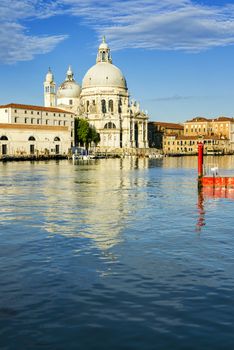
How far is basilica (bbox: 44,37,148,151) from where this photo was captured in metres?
113

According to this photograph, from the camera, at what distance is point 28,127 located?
83.9 m

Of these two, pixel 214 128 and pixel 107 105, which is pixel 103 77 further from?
pixel 214 128

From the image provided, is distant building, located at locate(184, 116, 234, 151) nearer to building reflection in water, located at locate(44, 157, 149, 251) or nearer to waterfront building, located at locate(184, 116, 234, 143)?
→ waterfront building, located at locate(184, 116, 234, 143)

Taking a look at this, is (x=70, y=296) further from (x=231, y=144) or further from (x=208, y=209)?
(x=231, y=144)

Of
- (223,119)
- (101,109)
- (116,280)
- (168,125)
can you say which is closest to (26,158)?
(101,109)

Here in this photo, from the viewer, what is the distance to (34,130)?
85062 millimetres

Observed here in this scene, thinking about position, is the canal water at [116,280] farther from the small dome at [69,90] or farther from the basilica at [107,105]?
the small dome at [69,90]

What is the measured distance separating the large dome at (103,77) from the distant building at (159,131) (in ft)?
81.8

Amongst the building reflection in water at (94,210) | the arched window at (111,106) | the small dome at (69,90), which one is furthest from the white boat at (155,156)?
the building reflection in water at (94,210)

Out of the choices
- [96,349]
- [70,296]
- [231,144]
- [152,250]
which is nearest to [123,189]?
[152,250]

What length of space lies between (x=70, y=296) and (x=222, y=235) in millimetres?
6670

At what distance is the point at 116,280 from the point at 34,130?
76.9 metres

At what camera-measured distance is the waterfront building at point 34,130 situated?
268 feet

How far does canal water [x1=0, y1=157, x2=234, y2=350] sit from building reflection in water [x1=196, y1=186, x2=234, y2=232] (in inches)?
12.3
